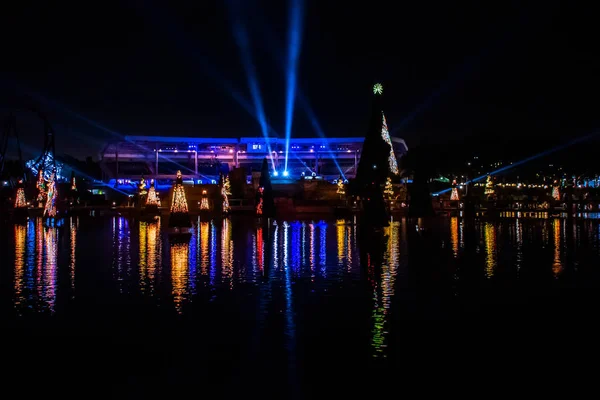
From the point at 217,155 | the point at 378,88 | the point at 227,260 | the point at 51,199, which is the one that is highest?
the point at 217,155

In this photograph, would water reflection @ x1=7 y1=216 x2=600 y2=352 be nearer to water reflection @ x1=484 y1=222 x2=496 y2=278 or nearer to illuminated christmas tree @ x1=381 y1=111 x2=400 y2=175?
water reflection @ x1=484 y1=222 x2=496 y2=278

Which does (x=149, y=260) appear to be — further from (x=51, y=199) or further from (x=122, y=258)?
(x=51, y=199)

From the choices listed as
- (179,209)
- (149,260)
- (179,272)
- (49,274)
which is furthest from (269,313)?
(179,209)

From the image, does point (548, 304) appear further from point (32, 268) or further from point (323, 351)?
point (32, 268)

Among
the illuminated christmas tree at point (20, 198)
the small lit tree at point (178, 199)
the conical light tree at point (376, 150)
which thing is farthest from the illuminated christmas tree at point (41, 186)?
the conical light tree at point (376, 150)

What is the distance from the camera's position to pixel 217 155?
12031 cm

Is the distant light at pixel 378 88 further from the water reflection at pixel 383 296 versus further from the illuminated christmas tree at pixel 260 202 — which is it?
the water reflection at pixel 383 296

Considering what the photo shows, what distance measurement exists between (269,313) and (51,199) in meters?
30.1

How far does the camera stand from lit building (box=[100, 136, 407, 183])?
384ft

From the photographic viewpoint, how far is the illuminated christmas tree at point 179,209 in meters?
27.9

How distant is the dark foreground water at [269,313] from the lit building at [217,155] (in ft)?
330

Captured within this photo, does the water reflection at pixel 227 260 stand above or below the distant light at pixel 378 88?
below

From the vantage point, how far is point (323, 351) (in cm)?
668

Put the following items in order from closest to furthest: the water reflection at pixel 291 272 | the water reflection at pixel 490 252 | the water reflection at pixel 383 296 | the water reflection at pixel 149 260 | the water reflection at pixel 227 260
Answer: the water reflection at pixel 383 296 < the water reflection at pixel 291 272 < the water reflection at pixel 149 260 < the water reflection at pixel 227 260 < the water reflection at pixel 490 252
